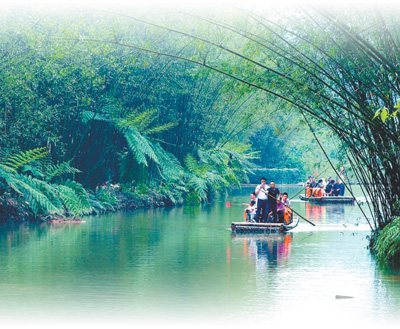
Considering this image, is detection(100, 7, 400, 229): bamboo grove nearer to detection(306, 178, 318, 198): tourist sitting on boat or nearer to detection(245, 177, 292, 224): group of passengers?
detection(245, 177, 292, 224): group of passengers

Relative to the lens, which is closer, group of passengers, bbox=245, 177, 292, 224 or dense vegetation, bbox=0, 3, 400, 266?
dense vegetation, bbox=0, 3, 400, 266

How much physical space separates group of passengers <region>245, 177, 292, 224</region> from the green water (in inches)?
25.0

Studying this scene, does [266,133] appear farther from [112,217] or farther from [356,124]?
[356,124]

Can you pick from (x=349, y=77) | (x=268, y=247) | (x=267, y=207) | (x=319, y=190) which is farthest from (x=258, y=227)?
(x=319, y=190)

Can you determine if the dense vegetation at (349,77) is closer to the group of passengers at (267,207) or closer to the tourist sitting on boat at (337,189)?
the group of passengers at (267,207)

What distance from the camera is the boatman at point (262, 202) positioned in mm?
18625

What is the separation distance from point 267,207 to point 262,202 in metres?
0.20

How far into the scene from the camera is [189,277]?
11.5 metres

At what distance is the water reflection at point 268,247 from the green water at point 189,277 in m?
0.02

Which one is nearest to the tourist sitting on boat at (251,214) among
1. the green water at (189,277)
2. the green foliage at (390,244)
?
the green water at (189,277)

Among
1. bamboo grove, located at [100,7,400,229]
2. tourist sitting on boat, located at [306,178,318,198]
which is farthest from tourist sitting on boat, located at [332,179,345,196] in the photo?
bamboo grove, located at [100,7,400,229]

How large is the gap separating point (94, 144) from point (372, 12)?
15102 mm

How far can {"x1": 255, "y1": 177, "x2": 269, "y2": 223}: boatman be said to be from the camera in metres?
18.6

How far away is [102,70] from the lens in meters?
23.9
